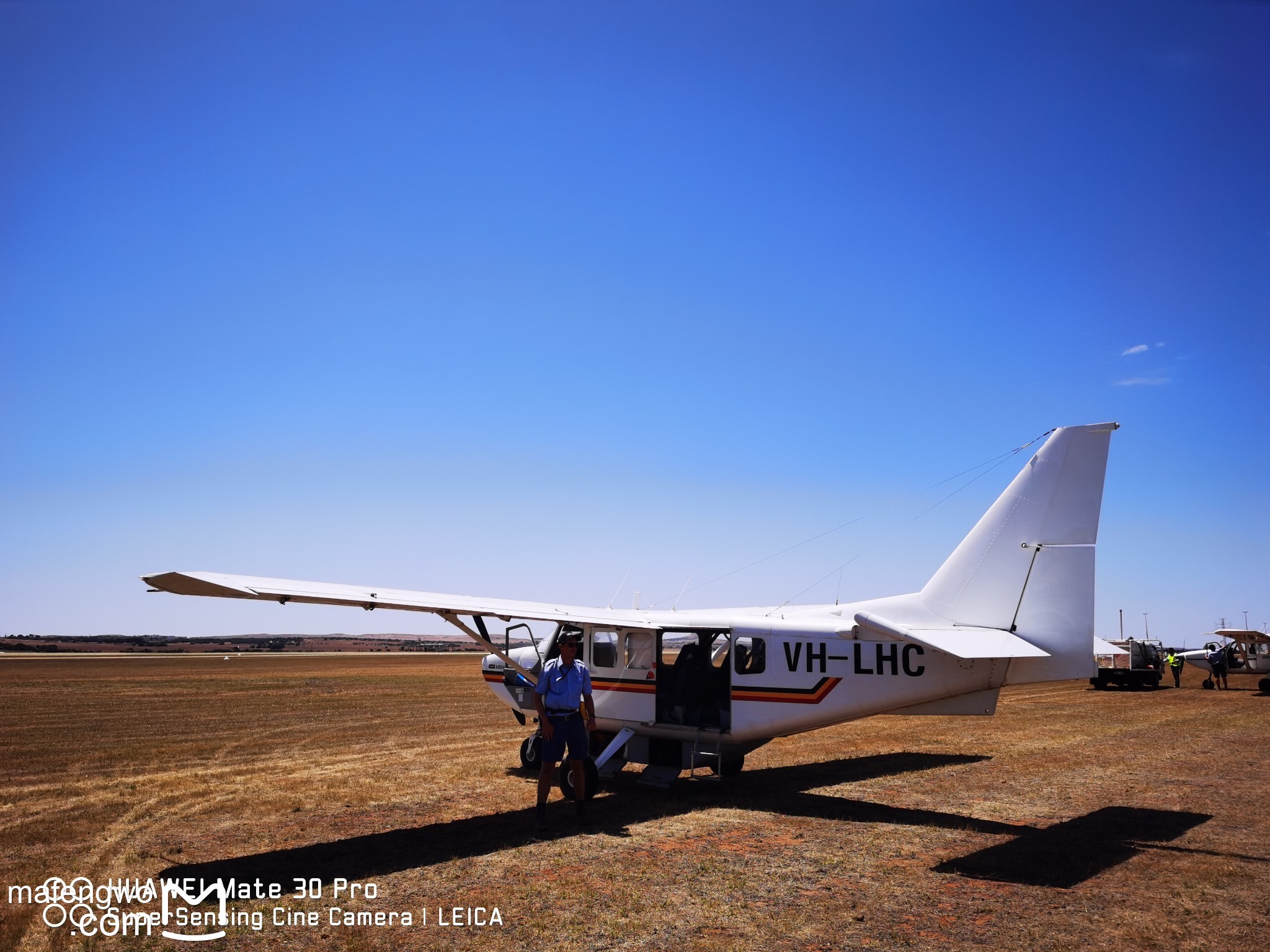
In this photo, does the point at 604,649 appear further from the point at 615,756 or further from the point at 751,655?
the point at 751,655

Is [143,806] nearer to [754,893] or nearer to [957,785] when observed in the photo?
[754,893]

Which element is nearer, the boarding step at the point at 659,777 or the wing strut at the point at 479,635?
the wing strut at the point at 479,635

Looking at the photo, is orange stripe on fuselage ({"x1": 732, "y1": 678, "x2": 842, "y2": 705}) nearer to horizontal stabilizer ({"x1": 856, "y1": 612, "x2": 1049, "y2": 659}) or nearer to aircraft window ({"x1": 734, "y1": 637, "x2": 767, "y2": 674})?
aircraft window ({"x1": 734, "y1": 637, "x2": 767, "y2": 674})

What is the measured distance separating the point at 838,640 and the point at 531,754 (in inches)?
186

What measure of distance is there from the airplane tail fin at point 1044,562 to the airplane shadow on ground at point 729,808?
5.46 ft

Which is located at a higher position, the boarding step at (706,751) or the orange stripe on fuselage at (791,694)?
the orange stripe on fuselage at (791,694)

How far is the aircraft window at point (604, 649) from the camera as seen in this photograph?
483 inches

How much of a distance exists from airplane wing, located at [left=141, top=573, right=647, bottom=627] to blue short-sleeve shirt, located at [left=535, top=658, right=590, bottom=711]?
60.2 inches

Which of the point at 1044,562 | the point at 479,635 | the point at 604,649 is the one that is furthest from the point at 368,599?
the point at 1044,562

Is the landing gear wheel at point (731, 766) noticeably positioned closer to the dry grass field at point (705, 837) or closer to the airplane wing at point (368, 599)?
the dry grass field at point (705, 837)

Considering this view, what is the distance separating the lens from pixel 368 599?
30.3 ft

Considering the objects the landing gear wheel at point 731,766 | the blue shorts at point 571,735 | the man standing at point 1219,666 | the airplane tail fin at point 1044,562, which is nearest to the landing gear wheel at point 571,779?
the blue shorts at point 571,735

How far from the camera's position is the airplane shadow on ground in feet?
23.3

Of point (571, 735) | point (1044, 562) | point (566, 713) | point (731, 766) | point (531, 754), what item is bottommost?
point (731, 766)
